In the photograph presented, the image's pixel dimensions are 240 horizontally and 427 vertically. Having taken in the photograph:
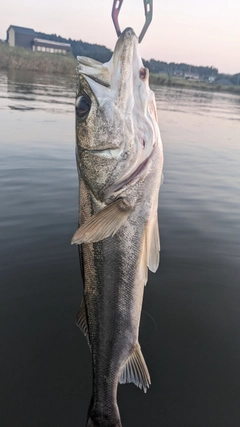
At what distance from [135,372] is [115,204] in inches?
55.1

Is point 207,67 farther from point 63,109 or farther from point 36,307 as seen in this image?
point 36,307

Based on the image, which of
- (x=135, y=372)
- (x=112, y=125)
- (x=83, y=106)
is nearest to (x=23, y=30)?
(x=83, y=106)

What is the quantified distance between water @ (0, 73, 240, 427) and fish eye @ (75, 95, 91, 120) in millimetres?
2858

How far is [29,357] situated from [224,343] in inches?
96.4

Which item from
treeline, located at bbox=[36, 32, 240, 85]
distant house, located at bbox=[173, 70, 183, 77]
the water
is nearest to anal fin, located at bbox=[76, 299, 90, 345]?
the water

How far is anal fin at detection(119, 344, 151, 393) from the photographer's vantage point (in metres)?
2.52

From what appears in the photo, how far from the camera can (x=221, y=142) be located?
16484 mm

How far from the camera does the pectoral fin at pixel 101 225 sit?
2.19 metres

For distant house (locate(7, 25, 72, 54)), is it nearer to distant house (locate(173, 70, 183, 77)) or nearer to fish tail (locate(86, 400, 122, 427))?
distant house (locate(173, 70, 183, 77))

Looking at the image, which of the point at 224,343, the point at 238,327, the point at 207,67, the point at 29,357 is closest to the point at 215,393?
the point at 224,343

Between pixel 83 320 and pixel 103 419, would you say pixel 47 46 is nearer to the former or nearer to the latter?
pixel 83 320

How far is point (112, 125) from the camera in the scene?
2.35 m

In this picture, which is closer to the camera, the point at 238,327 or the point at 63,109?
the point at 238,327

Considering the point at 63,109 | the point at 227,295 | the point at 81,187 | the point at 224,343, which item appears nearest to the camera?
the point at 81,187
